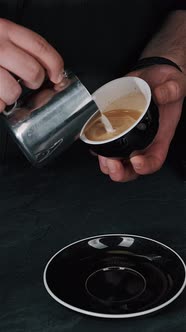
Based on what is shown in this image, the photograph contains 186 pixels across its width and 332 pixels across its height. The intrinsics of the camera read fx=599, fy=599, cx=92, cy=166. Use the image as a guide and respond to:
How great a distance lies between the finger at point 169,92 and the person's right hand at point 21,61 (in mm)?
226

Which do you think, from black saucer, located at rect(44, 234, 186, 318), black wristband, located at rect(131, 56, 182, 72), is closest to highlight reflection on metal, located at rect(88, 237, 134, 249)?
black saucer, located at rect(44, 234, 186, 318)

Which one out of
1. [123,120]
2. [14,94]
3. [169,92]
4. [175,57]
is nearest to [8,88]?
[14,94]

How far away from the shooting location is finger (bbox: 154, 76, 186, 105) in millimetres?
958

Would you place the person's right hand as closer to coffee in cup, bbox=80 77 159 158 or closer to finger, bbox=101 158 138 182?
coffee in cup, bbox=80 77 159 158

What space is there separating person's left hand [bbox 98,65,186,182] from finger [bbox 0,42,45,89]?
0.22 meters

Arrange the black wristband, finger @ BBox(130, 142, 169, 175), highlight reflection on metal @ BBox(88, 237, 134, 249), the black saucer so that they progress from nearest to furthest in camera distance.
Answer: the black saucer → highlight reflection on metal @ BBox(88, 237, 134, 249) → finger @ BBox(130, 142, 169, 175) → the black wristband

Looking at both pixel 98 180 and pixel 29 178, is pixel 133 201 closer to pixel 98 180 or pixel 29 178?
pixel 98 180

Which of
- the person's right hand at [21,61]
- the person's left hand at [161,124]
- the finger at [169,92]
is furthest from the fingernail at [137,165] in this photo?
the person's right hand at [21,61]

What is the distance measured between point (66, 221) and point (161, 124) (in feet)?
0.86

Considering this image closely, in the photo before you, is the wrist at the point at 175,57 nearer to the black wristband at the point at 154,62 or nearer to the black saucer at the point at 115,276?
the black wristband at the point at 154,62

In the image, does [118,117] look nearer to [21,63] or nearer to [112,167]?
[112,167]

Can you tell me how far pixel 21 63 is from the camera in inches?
30.2

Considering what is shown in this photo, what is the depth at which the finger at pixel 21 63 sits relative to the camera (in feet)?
2.51

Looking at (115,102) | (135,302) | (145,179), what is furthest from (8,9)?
(135,302)
